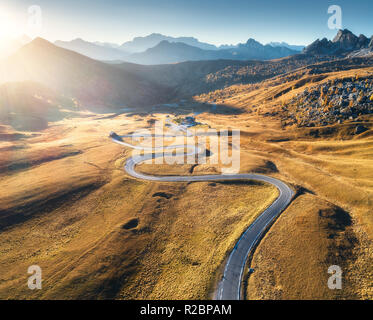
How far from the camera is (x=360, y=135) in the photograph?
316 ft

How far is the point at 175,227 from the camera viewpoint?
180 ft

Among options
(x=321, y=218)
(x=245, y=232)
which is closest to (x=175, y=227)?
(x=245, y=232)

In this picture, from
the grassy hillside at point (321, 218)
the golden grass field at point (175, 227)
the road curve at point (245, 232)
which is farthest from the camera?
the golden grass field at point (175, 227)

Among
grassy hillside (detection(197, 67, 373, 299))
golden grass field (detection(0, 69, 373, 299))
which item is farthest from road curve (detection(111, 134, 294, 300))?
grassy hillside (detection(197, 67, 373, 299))

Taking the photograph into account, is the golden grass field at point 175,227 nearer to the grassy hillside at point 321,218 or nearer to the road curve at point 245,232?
the grassy hillside at point 321,218

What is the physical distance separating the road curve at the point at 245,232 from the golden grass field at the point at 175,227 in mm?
1778

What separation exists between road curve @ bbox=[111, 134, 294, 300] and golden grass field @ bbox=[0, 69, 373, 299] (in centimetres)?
178

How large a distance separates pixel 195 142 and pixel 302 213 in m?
80.1

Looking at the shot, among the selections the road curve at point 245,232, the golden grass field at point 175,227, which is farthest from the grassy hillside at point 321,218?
the road curve at point 245,232

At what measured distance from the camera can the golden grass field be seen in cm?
3722

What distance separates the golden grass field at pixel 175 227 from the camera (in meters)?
37.2

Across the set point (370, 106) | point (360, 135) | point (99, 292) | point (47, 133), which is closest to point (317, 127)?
point (360, 135)

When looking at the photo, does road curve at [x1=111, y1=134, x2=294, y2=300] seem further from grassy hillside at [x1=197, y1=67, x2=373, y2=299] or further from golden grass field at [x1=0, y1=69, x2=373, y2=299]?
grassy hillside at [x1=197, y1=67, x2=373, y2=299]
